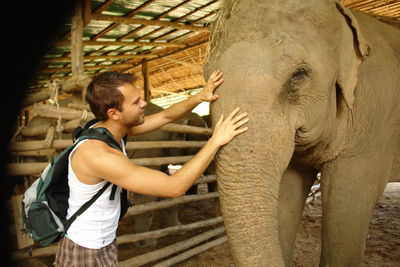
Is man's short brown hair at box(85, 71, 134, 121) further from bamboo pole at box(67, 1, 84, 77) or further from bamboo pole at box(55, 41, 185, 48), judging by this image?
bamboo pole at box(55, 41, 185, 48)

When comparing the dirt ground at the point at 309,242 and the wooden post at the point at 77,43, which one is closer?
the dirt ground at the point at 309,242

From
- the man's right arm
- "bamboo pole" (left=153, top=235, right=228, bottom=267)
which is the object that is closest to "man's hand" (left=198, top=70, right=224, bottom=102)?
the man's right arm

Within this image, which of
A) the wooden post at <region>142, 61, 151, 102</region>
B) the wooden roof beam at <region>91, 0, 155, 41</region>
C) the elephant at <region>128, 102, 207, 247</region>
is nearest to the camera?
the elephant at <region>128, 102, 207, 247</region>

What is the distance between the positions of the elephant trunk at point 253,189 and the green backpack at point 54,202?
56 cm

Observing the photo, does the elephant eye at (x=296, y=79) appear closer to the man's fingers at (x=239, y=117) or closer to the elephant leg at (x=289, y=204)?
the man's fingers at (x=239, y=117)

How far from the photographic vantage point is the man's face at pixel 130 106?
Answer: 5.40 ft

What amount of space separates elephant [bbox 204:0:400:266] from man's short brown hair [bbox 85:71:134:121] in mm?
509

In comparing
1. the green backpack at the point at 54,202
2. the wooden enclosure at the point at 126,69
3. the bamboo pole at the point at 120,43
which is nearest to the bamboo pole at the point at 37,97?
the wooden enclosure at the point at 126,69

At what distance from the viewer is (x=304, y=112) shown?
5.95ft

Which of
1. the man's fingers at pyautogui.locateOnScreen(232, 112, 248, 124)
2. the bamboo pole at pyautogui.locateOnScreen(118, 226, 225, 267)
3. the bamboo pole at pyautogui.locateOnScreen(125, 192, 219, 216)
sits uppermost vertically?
the man's fingers at pyautogui.locateOnScreen(232, 112, 248, 124)

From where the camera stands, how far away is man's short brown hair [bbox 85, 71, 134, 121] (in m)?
1.62

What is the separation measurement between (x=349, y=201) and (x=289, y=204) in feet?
1.67

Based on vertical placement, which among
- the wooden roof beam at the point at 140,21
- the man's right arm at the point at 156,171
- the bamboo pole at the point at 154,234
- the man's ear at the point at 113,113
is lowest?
the bamboo pole at the point at 154,234

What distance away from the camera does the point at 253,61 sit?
1.62 m
